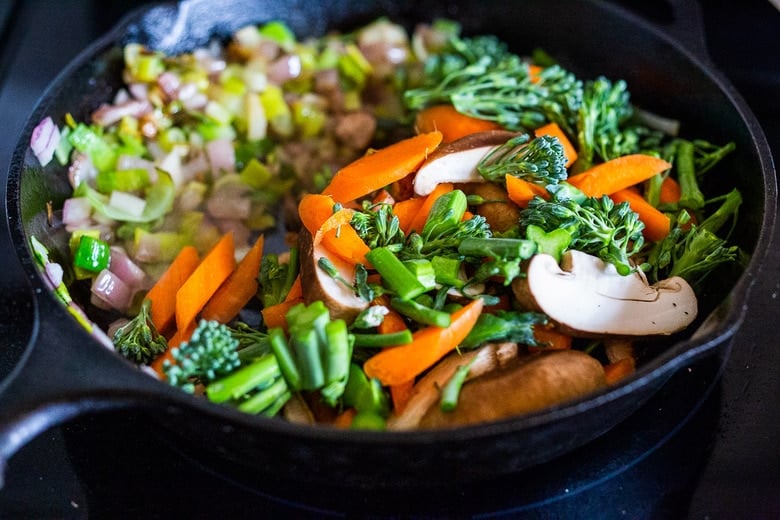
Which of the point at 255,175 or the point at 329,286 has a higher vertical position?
the point at 329,286

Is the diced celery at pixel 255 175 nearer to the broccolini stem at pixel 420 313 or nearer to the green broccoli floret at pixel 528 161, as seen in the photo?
the green broccoli floret at pixel 528 161

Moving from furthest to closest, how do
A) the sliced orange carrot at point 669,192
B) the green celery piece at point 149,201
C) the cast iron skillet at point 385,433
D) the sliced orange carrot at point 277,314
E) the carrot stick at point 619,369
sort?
the green celery piece at point 149,201, the sliced orange carrot at point 669,192, the sliced orange carrot at point 277,314, the carrot stick at point 619,369, the cast iron skillet at point 385,433

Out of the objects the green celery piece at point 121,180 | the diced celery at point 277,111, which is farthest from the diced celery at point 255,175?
the green celery piece at point 121,180

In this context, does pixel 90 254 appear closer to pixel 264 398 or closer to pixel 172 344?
pixel 172 344

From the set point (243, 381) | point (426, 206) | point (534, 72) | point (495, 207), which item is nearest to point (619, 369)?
point (495, 207)

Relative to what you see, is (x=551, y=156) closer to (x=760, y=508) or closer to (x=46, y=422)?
(x=760, y=508)

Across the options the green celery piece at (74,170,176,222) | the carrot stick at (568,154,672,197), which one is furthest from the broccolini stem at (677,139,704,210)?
the green celery piece at (74,170,176,222)
